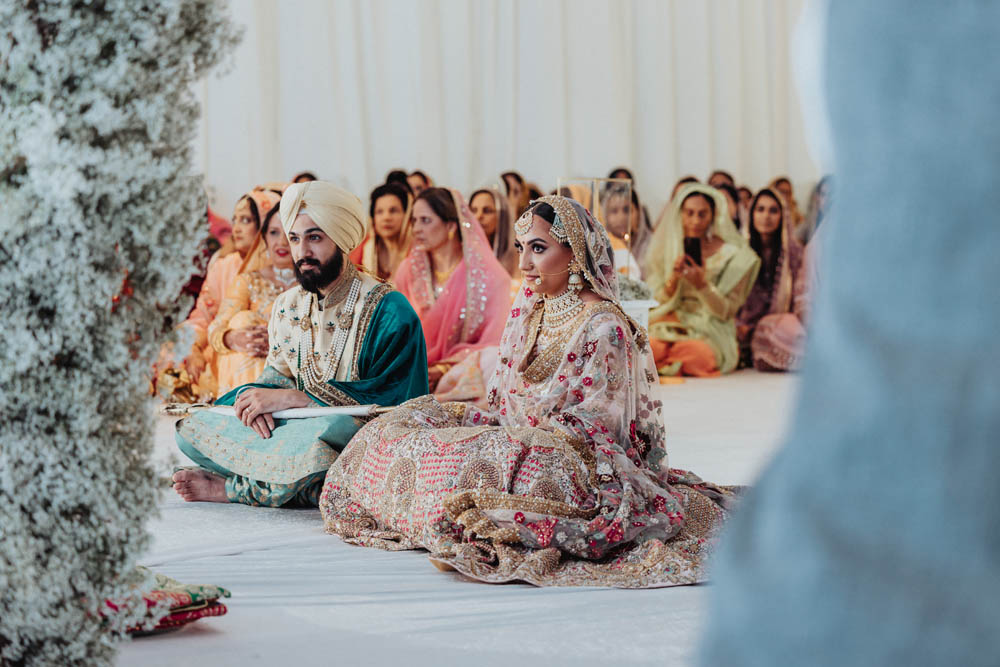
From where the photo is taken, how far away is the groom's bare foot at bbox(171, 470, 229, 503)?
10.8 feet

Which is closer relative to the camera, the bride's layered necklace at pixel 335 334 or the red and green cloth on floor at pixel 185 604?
the red and green cloth on floor at pixel 185 604

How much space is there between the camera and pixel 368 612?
2.12 meters

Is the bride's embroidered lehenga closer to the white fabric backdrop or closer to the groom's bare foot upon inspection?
the groom's bare foot

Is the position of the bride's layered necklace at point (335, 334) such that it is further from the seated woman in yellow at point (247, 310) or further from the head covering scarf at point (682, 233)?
the head covering scarf at point (682, 233)

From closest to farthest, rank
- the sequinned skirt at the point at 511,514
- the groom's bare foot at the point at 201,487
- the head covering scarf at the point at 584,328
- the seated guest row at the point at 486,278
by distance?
the sequinned skirt at the point at 511,514 → the head covering scarf at the point at 584,328 → the groom's bare foot at the point at 201,487 → the seated guest row at the point at 486,278

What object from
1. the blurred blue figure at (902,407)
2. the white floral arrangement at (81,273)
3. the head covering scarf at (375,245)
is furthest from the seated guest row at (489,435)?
the head covering scarf at (375,245)

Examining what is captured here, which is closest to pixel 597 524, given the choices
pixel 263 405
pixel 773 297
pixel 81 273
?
pixel 263 405

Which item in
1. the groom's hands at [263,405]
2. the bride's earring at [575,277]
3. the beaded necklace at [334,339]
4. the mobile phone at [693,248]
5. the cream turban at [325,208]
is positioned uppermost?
the cream turban at [325,208]

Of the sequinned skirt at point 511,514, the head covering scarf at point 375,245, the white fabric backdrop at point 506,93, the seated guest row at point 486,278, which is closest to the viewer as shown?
the sequinned skirt at point 511,514

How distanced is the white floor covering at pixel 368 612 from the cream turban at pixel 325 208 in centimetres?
90

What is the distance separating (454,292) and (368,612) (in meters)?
3.13

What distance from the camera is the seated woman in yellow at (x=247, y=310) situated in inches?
182

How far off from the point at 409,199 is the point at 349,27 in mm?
3180

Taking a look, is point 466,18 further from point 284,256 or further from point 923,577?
point 923,577
